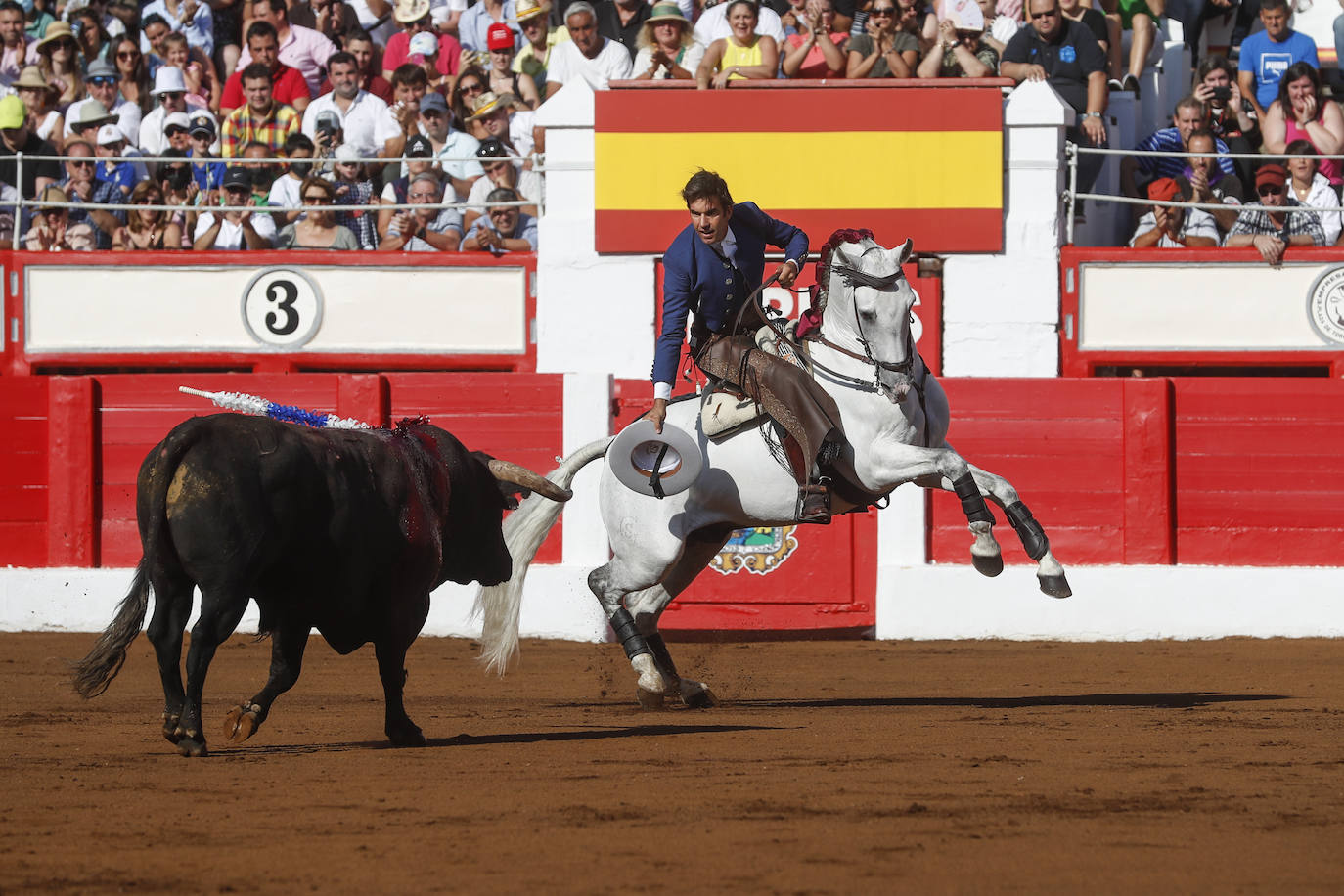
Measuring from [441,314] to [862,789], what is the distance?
25.3ft

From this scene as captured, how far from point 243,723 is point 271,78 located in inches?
332

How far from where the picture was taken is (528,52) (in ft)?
44.0

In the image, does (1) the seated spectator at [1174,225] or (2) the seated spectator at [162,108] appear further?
(2) the seated spectator at [162,108]

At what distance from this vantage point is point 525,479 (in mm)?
6707

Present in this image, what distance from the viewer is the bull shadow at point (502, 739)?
20.5ft

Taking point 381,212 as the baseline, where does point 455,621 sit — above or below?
below

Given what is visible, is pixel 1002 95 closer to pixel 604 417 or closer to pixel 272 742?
pixel 604 417

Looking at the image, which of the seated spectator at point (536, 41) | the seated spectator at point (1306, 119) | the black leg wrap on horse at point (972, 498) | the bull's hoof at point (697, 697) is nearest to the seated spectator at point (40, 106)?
the seated spectator at point (536, 41)

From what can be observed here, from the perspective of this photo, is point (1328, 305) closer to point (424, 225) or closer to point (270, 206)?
point (424, 225)

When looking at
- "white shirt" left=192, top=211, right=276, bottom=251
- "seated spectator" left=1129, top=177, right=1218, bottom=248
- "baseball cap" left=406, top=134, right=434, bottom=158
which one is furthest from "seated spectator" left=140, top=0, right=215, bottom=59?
"seated spectator" left=1129, top=177, right=1218, bottom=248

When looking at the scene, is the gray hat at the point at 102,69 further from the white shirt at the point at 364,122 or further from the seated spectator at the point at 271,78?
the white shirt at the point at 364,122

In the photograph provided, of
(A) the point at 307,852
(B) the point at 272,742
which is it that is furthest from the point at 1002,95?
(A) the point at 307,852

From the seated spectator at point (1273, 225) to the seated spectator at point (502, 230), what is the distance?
4.62 metres

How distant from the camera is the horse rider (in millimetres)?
7301
